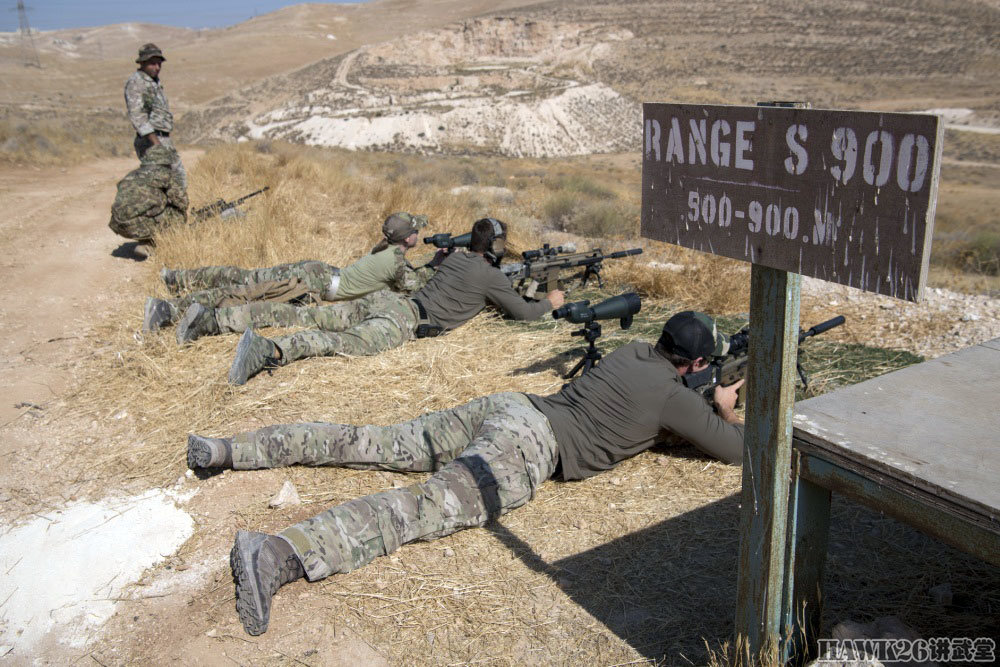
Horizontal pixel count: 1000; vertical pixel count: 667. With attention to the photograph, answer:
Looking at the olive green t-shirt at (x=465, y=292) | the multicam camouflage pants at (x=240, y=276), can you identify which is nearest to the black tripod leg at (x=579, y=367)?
the olive green t-shirt at (x=465, y=292)

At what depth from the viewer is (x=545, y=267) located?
6848 mm

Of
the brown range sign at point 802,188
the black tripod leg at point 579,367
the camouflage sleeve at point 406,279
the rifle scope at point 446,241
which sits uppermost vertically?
the brown range sign at point 802,188

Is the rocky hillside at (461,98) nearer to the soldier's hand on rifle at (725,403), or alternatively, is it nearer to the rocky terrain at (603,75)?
the rocky terrain at (603,75)

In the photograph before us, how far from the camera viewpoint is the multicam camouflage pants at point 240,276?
22.1ft

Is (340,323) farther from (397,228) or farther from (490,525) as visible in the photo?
(490,525)

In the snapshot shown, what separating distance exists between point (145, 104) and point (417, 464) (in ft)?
22.1

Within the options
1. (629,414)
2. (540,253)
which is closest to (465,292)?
(540,253)

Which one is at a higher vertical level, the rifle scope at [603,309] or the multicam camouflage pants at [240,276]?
the rifle scope at [603,309]

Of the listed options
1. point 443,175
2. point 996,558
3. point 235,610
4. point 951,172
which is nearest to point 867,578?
point 996,558

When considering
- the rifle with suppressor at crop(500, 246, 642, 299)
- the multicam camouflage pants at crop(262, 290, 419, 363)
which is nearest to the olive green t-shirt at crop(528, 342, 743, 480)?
the multicam camouflage pants at crop(262, 290, 419, 363)

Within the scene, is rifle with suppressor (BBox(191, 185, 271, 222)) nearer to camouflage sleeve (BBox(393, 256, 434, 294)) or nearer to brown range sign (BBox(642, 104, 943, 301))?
camouflage sleeve (BBox(393, 256, 434, 294))

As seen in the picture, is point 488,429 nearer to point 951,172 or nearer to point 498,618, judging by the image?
point 498,618

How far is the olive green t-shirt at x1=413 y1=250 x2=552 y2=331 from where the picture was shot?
598 cm

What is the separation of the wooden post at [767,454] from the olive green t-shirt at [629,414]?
1.20 m
